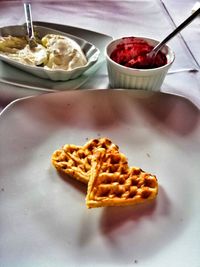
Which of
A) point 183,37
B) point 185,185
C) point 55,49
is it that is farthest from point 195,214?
point 183,37

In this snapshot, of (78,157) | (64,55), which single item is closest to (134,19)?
(64,55)

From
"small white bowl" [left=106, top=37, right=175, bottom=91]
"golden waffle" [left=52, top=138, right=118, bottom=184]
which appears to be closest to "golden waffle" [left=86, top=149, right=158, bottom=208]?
"golden waffle" [left=52, top=138, right=118, bottom=184]

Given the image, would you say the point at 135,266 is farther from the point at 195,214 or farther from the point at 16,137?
the point at 16,137

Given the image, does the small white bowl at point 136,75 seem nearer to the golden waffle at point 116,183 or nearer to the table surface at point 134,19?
the table surface at point 134,19

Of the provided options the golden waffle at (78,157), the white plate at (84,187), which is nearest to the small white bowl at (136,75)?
the white plate at (84,187)

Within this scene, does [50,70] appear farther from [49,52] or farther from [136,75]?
[136,75]

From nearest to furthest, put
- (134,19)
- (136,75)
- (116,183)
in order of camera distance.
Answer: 1. (116,183)
2. (136,75)
3. (134,19)
